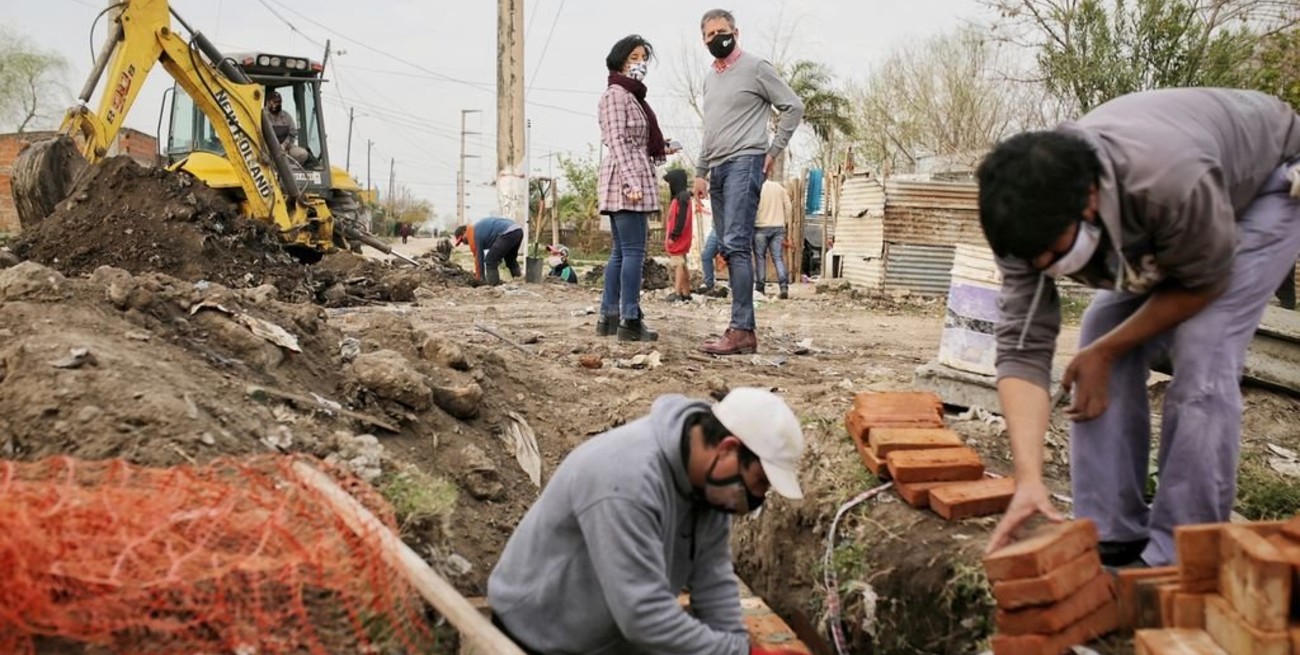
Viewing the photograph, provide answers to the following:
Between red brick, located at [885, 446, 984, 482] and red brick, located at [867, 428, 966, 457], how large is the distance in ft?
0.19

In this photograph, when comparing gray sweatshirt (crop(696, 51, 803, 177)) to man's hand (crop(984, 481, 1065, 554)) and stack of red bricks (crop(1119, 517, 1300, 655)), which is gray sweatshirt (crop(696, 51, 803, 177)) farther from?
stack of red bricks (crop(1119, 517, 1300, 655))

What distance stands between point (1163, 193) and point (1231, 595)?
2.97 ft

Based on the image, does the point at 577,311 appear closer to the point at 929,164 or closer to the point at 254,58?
the point at 254,58

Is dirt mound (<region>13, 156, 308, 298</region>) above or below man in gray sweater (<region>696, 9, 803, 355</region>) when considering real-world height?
below

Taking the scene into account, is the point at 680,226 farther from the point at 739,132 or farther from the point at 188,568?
the point at 188,568

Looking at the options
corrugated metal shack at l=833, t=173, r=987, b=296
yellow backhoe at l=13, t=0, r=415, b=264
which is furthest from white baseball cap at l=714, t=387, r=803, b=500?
corrugated metal shack at l=833, t=173, r=987, b=296

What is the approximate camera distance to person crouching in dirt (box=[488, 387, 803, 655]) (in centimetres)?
252

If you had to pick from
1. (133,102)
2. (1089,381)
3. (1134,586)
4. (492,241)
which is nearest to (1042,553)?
(1134,586)

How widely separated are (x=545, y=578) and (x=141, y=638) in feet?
3.18

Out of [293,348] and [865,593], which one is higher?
[293,348]

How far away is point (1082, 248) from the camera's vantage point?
233cm

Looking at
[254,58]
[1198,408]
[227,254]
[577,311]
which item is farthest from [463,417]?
[254,58]

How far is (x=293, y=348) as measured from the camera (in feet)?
14.1

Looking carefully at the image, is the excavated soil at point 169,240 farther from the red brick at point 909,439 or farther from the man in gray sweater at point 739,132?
the red brick at point 909,439
